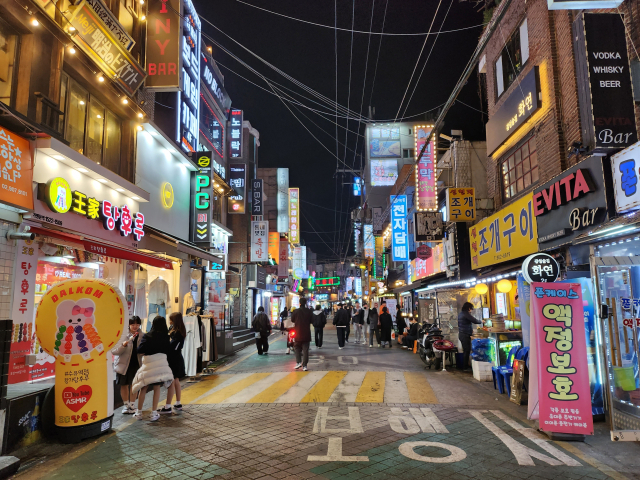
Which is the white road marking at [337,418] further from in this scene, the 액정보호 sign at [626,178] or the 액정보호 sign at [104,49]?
the 액정보호 sign at [104,49]

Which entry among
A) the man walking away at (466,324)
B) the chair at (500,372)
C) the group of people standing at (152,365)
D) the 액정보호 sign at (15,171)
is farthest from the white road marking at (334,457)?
the man walking away at (466,324)

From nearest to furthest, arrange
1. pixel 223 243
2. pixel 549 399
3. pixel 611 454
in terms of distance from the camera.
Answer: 1. pixel 611 454
2. pixel 549 399
3. pixel 223 243

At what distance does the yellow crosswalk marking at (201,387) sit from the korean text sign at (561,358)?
6.54 m

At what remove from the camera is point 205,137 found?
22.5m

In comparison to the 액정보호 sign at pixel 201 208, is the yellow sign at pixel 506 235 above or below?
below

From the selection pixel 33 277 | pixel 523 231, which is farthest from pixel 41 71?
pixel 523 231

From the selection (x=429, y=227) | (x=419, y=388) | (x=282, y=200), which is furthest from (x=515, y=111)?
(x=282, y=200)

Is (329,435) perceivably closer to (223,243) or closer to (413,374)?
(413,374)

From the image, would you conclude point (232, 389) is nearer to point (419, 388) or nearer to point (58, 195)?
point (419, 388)

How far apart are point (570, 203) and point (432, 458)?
20.7 feet

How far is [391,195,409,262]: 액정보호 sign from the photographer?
83.9 ft

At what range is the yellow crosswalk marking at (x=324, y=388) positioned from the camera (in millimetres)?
8469

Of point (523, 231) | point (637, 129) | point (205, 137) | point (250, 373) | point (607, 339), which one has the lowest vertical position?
point (250, 373)

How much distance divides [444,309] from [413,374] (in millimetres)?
4918
